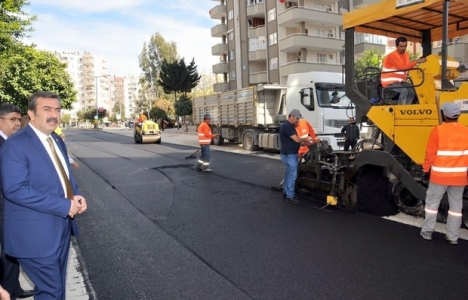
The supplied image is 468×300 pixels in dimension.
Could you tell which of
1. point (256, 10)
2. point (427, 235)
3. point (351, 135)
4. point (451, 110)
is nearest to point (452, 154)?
point (451, 110)

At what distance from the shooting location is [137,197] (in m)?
7.98

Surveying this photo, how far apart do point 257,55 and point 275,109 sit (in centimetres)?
2439

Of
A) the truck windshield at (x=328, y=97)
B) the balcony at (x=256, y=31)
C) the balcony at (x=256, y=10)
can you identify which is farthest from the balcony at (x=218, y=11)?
the truck windshield at (x=328, y=97)

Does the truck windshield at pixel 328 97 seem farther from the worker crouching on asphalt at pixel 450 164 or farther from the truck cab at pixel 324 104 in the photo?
the worker crouching on asphalt at pixel 450 164

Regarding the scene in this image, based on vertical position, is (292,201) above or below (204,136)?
below

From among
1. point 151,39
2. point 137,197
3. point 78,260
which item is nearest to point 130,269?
point 78,260

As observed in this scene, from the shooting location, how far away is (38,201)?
Result: 2422 mm

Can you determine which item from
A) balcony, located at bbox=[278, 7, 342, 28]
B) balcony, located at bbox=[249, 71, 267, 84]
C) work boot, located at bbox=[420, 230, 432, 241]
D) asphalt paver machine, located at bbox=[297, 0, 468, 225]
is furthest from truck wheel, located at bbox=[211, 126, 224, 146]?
balcony, located at bbox=[249, 71, 267, 84]

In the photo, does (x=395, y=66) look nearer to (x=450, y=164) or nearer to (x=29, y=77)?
(x=450, y=164)

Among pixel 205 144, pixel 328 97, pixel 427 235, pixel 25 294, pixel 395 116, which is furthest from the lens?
pixel 328 97

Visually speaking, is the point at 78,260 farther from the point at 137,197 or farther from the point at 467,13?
the point at 467,13

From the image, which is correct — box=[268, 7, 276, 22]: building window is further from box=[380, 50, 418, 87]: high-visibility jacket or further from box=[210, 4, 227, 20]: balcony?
box=[380, 50, 418, 87]: high-visibility jacket

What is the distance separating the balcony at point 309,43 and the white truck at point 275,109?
1481 centimetres

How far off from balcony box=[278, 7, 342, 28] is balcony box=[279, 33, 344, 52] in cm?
144
